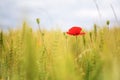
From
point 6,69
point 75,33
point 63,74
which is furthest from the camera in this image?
point 75,33

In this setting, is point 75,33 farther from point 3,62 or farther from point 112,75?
point 112,75

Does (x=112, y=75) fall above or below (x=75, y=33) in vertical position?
below

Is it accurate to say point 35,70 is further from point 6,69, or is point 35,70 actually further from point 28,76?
point 6,69

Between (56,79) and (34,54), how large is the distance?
8 cm

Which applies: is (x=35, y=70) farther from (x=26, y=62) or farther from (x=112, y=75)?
(x=112, y=75)

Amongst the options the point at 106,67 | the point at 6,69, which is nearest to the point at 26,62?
the point at 106,67

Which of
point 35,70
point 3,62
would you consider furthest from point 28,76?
point 3,62

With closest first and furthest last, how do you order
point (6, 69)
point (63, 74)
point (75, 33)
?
point (63, 74) < point (6, 69) < point (75, 33)

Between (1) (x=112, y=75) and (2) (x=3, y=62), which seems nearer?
(1) (x=112, y=75)

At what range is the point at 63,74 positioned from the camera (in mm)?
451

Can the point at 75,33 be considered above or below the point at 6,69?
above

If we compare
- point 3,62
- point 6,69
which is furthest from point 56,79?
point 3,62

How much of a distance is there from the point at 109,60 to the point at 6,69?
67 centimetres

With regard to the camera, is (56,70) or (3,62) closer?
(56,70)
